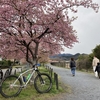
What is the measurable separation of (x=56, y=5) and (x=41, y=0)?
791 millimetres

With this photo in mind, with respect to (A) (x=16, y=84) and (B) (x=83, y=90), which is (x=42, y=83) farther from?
(B) (x=83, y=90)

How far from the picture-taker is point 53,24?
25.8 ft

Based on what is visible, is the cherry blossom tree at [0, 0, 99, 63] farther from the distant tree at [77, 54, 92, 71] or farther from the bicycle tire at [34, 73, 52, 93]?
the distant tree at [77, 54, 92, 71]

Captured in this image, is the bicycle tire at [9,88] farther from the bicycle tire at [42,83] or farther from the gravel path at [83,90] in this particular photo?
the gravel path at [83,90]

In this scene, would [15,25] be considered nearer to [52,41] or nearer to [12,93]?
[52,41]

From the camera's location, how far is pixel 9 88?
21.4ft

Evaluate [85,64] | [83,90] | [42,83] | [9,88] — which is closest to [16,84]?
[9,88]

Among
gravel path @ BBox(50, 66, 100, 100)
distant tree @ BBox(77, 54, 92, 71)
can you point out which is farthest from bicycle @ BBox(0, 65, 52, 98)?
distant tree @ BBox(77, 54, 92, 71)

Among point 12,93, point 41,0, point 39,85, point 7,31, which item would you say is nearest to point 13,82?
point 12,93

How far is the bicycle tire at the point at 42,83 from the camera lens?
23.0 ft

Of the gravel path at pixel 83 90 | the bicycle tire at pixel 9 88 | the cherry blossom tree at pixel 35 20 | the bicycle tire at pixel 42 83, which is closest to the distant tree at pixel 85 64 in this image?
the gravel path at pixel 83 90

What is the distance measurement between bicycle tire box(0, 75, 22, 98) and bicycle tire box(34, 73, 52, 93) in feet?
2.39

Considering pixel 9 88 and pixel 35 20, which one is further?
pixel 35 20

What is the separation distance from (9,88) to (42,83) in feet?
4.40
